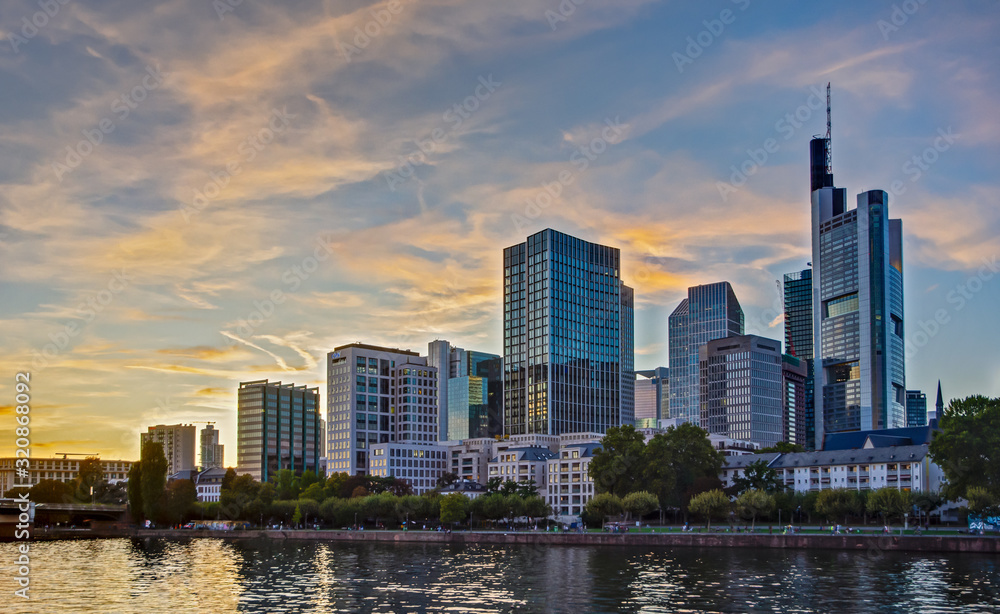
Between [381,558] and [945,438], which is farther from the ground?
[945,438]

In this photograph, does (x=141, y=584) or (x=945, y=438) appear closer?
(x=141, y=584)

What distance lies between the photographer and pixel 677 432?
190 m

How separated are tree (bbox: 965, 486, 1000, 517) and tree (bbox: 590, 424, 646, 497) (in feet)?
227

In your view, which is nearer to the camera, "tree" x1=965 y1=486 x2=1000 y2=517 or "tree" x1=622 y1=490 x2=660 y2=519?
"tree" x1=965 y1=486 x2=1000 y2=517

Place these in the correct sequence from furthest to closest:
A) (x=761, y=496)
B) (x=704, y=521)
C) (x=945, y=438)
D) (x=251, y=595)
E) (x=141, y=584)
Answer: (x=704, y=521) → (x=761, y=496) → (x=945, y=438) → (x=141, y=584) → (x=251, y=595)

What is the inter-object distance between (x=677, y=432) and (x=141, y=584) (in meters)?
125

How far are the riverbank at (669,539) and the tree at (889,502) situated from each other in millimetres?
23092

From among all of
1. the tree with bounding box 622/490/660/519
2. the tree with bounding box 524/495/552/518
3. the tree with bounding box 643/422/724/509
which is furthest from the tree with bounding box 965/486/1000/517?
the tree with bounding box 524/495/552/518

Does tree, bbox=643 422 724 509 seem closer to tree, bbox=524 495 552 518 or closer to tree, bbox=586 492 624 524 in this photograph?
tree, bbox=586 492 624 524

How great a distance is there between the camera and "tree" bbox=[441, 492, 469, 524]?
579 feet

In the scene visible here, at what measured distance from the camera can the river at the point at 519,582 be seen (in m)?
67.3

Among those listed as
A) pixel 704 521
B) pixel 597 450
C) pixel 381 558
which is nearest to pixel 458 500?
pixel 597 450

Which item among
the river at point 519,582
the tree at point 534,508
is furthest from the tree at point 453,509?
the river at point 519,582

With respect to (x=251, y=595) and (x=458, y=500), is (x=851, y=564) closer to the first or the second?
(x=251, y=595)
